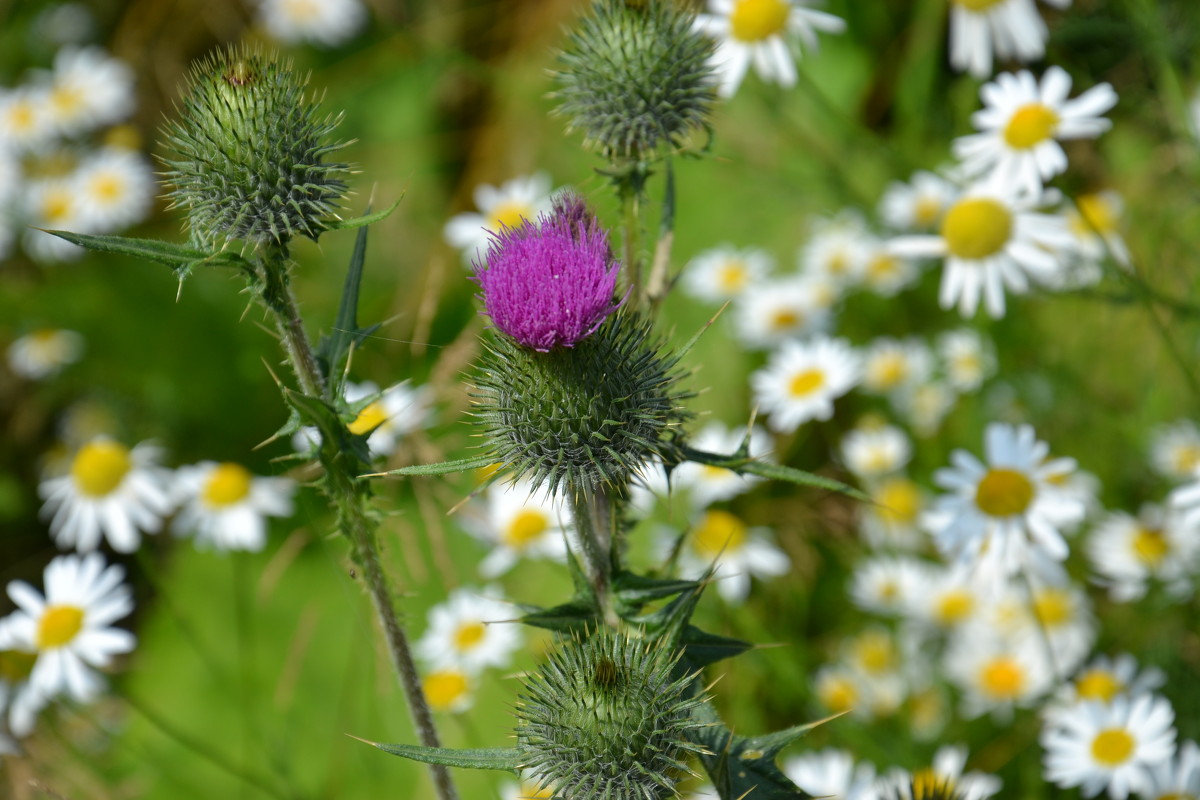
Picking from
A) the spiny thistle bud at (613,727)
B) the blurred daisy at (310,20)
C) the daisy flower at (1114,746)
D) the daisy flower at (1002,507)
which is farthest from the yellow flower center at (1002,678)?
the blurred daisy at (310,20)

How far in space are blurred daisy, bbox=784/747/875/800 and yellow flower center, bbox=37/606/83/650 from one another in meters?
2.65

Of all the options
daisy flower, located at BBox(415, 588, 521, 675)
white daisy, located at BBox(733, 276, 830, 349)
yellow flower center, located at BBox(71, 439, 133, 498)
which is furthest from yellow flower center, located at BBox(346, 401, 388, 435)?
white daisy, located at BBox(733, 276, 830, 349)

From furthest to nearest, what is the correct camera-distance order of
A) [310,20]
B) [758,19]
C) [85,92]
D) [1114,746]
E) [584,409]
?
[310,20] → [85,92] → [758,19] → [1114,746] → [584,409]

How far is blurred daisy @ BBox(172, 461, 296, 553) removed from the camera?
4523 millimetres


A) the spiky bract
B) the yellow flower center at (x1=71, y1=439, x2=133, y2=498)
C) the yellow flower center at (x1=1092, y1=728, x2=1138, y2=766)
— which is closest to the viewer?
the spiky bract

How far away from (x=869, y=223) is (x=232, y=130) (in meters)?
3.39

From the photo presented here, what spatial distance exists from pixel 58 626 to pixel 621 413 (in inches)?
114

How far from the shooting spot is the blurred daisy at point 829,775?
2.93 metres

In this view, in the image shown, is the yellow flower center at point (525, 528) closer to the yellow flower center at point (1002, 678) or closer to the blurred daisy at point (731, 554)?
the blurred daisy at point (731, 554)

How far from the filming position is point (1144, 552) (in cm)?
380

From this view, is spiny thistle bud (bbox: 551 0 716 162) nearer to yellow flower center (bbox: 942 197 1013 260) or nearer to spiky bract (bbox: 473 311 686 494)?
spiky bract (bbox: 473 311 686 494)

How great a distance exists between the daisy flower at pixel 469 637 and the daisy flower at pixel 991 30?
2816mm

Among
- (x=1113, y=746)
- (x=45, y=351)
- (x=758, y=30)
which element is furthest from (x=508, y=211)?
(x=45, y=351)

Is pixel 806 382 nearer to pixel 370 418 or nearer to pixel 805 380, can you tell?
pixel 805 380
